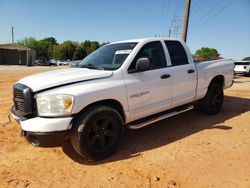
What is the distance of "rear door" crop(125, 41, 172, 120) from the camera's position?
405 centimetres

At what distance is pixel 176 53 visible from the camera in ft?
16.8

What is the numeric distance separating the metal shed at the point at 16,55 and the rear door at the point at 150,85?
46.0 metres

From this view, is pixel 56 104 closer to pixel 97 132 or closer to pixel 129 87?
pixel 97 132

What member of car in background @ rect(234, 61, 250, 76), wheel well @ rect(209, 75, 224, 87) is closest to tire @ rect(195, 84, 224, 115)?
wheel well @ rect(209, 75, 224, 87)

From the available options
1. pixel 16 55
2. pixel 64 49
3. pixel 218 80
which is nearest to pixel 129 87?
pixel 218 80

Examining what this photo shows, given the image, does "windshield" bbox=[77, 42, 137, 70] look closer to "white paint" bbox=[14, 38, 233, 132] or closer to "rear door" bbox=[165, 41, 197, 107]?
"white paint" bbox=[14, 38, 233, 132]

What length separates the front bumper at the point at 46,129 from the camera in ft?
10.6

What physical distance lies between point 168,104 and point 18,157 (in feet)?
9.64

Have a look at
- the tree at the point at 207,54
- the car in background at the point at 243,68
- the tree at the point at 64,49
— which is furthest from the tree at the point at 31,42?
the car in background at the point at 243,68

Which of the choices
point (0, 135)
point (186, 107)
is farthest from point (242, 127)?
point (0, 135)

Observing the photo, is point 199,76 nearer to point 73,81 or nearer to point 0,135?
point 73,81

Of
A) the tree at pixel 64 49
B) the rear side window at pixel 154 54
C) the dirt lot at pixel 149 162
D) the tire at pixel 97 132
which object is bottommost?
the dirt lot at pixel 149 162

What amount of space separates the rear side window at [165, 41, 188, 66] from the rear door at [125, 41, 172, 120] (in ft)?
0.92

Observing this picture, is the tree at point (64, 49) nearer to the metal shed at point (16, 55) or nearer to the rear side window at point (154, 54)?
the metal shed at point (16, 55)
